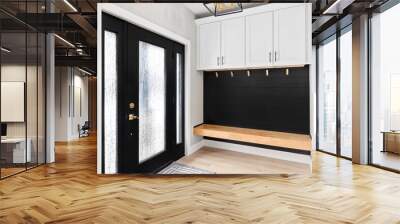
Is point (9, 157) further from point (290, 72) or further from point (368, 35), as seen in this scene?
point (368, 35)

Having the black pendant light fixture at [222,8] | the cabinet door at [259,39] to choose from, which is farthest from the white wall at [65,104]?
the cabinet door at [259,39]

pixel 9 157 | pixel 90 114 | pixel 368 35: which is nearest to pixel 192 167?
pixel 9 157

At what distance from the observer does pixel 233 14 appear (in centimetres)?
505

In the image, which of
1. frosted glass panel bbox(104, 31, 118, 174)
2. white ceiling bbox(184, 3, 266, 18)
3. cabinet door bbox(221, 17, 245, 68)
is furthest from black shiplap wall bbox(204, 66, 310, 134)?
frosted glass panel bbox(104, 31, 118, 174)

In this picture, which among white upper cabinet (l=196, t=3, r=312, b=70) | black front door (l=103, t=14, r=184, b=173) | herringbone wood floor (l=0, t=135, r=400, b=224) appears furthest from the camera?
white upper cabinet (l=196, t=3, r=312, b=70)

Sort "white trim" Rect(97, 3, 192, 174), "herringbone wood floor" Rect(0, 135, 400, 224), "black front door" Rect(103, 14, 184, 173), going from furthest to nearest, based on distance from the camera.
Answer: "black front door" Rect(103, 14, 184, 173) → "white trim" Rect(97, 3, 192, 174) → "herringbone wood floor" Rect(0, 135, 400, 224)

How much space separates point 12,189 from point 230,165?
9.19 feet

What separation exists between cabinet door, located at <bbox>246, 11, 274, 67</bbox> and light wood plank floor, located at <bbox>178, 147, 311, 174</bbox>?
1506mm

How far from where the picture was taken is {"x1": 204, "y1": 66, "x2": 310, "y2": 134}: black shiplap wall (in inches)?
185

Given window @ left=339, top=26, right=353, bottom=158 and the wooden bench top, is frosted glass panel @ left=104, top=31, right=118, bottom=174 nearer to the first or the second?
the wooden bench top

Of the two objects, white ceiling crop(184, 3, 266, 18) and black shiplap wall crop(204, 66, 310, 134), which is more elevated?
white ceiling crop(184, 3, 266, 18)

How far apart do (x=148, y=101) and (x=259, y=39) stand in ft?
6.64

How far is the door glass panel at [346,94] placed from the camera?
5070 millimetres

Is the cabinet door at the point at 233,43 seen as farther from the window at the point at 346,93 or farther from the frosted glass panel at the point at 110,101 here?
the frosted glass panel at the point at 110,101
